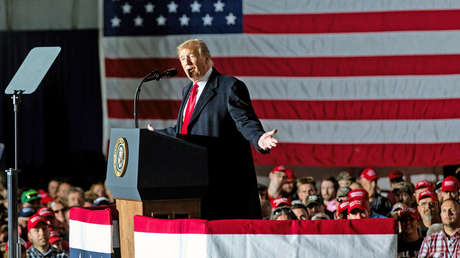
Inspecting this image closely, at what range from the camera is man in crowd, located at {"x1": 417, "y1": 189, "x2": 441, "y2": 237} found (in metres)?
7.19

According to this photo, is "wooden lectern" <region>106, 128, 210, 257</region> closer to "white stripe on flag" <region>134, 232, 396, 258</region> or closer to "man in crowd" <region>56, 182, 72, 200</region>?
"white stripe on flag" <region>134, 232, 396, 258</region>

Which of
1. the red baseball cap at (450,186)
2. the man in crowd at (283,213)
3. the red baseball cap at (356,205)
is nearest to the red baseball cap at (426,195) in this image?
the red baseball cap at (450,186)

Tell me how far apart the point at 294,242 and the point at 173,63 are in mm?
7467

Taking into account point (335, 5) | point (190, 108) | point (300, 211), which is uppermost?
point (335, 5)

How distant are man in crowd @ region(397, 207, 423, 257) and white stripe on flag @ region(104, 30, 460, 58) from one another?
3.79 meters

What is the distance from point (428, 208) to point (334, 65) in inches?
129

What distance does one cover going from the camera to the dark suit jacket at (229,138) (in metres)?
4.06

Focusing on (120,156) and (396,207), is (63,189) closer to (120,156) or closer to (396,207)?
(396,207)

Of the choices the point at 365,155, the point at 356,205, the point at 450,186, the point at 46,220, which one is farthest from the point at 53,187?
the point at 356,205

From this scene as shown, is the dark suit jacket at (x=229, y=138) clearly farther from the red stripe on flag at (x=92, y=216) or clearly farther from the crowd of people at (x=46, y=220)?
the crowd of people at (x=46, y=220)

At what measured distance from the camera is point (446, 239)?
19.7ft

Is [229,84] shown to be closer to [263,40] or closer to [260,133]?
[260,133]

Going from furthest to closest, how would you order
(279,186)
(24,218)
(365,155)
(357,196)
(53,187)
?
(53,187) → (365,155) → (279,186) → (24,218) → (357,196)

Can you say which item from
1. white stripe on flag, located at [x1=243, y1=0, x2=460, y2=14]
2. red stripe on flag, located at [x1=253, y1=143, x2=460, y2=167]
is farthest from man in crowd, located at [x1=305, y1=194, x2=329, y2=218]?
white stripe on flag, located at [x1=243, y1=0, x2=460, y2=14]
